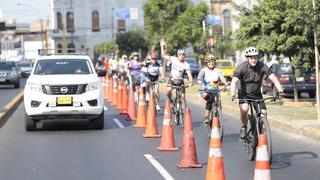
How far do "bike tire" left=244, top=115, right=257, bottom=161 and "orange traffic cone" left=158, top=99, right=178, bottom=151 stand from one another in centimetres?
147

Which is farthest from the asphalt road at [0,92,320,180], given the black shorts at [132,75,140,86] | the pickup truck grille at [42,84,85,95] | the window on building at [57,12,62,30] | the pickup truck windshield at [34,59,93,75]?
Answer: the window on building at [57,12,62,30]

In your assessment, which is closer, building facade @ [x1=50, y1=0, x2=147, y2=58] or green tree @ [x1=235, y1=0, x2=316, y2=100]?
green tree @ [x1=235, y1=0, x2=316, y2=100]

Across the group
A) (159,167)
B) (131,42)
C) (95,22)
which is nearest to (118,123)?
(159,167)

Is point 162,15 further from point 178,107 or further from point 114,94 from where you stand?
point 178,107

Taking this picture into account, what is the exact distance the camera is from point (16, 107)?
23.4m

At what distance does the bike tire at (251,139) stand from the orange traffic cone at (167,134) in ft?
4.83

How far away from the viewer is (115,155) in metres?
11.2

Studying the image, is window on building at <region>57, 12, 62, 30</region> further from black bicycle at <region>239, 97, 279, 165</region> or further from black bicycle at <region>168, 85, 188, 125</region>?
black bicycle at <region>239, 97, 279, 165</region>

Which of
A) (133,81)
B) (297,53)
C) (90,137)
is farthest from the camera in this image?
(133,81)

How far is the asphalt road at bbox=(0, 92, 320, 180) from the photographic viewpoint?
931 centimetres

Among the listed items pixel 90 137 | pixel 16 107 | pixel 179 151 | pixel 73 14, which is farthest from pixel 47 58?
pixel 73 14

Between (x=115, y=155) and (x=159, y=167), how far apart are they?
1562 mm

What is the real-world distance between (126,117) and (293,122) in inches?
214

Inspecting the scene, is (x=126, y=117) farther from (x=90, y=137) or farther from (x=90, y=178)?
(x=90, y=178)
